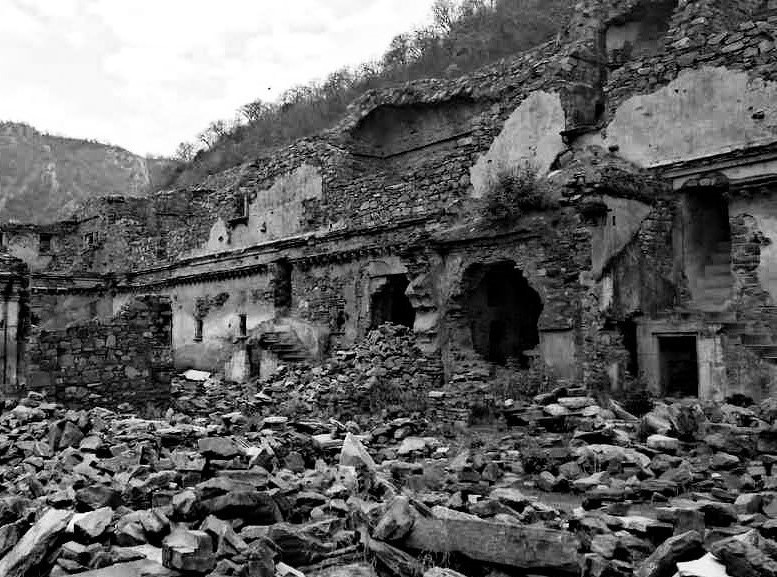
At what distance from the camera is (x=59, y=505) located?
6309 millimetres

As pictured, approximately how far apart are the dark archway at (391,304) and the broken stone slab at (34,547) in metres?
13.2

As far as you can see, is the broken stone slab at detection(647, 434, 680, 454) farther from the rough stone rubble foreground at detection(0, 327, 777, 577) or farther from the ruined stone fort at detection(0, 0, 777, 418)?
the ruined stone fort at detection(0, 0, 777, 418)

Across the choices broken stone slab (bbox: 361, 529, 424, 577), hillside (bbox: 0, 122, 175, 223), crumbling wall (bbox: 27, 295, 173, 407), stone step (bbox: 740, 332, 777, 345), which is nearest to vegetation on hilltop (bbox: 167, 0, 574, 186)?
stone step (bbox: 740, 332, 777, 345)

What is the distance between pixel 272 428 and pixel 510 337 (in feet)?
25.7

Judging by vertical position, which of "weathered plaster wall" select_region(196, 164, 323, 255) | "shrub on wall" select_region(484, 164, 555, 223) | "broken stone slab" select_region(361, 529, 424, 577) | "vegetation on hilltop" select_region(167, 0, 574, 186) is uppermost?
"vegetation on hilltop" select_region(167, 0, 574, 186)

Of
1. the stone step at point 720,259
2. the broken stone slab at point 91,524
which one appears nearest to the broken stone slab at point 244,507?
the broken stone slab at point 91,524

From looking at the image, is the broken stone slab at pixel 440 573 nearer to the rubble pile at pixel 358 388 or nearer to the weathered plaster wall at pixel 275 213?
the rubble pile at pixel 358 388

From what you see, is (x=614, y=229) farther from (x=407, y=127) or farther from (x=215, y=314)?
(x=215, y=314)

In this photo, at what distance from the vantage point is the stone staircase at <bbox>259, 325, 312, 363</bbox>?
66.0 feet

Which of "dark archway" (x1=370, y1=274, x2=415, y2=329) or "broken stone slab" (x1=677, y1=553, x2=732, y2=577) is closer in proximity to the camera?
"broken stone slab" (x1=677, y1=553, x2=732, y2=577)

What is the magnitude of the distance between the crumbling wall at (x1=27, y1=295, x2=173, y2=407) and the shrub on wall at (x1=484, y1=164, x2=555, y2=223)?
21.0 ft

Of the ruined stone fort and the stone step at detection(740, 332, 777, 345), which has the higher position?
the ruined stone fort

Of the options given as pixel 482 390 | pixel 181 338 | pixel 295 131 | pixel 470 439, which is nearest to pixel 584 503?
Result: pixel 470 439

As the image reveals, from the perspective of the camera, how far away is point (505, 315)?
1645cm
